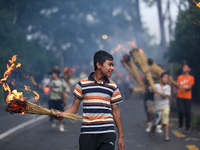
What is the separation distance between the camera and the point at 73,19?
1200 inches

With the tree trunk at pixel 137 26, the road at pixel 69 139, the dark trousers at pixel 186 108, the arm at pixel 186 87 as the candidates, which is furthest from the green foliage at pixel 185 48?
the tree trunk at pixel 137 26

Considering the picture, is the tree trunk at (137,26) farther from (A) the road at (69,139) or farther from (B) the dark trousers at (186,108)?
(B) the dark trousers at (186,108)

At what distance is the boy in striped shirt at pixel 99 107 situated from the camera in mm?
3420

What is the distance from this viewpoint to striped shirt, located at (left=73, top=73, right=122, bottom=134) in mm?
3434

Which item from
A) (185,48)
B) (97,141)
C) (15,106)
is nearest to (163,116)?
(97,141)

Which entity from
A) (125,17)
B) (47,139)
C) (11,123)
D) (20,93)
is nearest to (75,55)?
(125,17)

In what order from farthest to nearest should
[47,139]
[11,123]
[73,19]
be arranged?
[73,19]
[11,123]
[47,139]

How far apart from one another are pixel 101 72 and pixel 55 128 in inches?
226

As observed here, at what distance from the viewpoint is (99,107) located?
345 centimetres

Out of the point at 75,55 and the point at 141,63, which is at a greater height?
the point at 75,55

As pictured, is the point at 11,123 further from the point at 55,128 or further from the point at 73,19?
the point at 73,19

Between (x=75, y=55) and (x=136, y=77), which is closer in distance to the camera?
(x=136, y=77)

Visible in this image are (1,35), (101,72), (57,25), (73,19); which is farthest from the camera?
(73,19)

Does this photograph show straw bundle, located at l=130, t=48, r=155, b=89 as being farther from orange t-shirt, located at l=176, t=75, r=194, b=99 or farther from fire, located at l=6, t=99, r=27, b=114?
fire, located at l=6, t=99, r=27, b=114
